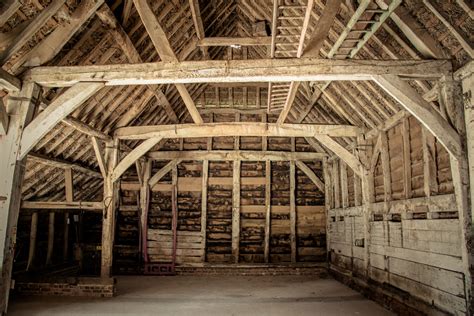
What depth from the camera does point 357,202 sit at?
7422mm

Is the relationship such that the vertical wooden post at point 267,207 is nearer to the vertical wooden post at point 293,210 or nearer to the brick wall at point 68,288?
the vertical wooden post at point 293,210

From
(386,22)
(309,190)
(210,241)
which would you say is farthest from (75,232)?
(386,22)

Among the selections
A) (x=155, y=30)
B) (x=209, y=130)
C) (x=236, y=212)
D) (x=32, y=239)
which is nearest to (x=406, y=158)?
(x=209, y=130)

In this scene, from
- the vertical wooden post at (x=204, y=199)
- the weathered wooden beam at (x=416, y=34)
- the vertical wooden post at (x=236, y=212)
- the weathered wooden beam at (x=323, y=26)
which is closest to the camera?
the weathered wooden beam at (x=323, y=26)

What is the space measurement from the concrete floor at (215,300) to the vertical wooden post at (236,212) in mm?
1429

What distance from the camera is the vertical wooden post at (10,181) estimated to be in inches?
153

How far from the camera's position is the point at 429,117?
3.87m

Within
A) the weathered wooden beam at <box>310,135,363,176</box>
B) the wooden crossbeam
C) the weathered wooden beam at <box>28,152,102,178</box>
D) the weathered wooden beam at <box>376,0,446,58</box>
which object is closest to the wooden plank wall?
the weathered wooden beam at <box>310,135,363,176</box>

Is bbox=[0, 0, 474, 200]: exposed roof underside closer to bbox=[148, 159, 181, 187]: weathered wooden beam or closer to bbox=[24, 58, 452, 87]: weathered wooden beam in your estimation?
bbox=[24, 58, 452, 87]: weathered wooden beam

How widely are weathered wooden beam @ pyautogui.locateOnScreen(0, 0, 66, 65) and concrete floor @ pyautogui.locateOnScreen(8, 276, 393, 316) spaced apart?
11.6 feet

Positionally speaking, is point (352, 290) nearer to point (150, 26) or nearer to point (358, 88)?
point (358, 88)

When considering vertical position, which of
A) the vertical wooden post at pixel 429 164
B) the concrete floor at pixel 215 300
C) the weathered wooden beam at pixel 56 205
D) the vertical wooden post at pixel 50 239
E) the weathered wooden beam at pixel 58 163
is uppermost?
the weathered wooden beam at pixel 58 163

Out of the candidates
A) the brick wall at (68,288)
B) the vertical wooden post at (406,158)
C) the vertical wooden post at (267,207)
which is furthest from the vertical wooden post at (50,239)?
the vertical wooden post at (406,158)

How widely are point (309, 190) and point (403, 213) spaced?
4471mm
